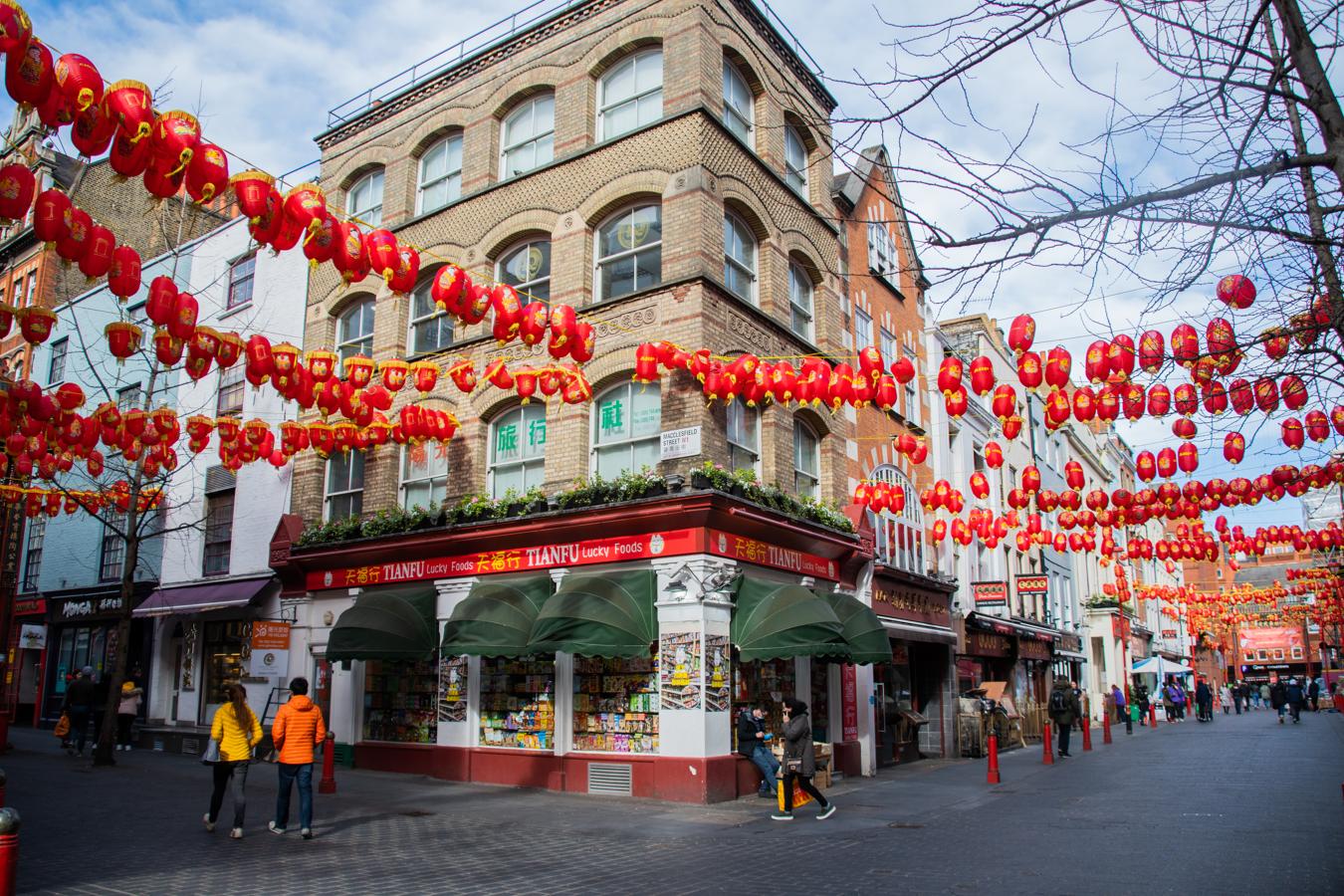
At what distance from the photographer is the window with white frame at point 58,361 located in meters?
29.2

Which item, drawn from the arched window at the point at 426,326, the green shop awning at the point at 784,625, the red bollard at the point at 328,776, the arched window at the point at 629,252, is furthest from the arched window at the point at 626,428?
the red bollard at the point at 328,776

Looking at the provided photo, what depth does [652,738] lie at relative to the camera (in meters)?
14.7

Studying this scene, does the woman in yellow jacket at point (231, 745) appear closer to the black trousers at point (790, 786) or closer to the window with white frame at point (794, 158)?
the black trousers at point (790, 786)

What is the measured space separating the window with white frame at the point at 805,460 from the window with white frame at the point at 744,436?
1274 millimetres

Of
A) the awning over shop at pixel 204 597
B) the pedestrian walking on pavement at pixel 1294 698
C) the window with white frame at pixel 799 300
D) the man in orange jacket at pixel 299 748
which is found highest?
the window with white frame at pixel 799 300

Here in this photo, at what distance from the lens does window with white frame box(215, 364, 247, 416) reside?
23062mm

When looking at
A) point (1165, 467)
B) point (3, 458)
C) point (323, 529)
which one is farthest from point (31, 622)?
point (1165, 467)

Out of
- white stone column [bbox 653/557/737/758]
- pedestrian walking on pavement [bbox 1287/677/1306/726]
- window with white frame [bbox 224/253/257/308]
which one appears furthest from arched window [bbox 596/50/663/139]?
pedestrian walking on pavement [bbox 1287/677/1306/726]

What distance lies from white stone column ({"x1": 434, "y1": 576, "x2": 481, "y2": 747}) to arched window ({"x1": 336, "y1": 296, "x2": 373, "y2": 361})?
626 cm

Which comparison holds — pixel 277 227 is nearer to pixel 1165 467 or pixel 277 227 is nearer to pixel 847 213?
pixel 1165 467

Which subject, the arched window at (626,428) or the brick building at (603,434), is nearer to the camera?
the brick building at (603,434)

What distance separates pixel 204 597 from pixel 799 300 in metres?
14.9

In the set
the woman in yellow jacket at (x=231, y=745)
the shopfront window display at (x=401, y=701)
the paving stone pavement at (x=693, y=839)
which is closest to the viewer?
the paving stone pavement at (x=693, y=839)

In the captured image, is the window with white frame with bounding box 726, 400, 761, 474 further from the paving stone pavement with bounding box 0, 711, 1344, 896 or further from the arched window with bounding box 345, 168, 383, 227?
the arched window with bounding box 345, 168, 383, 227
